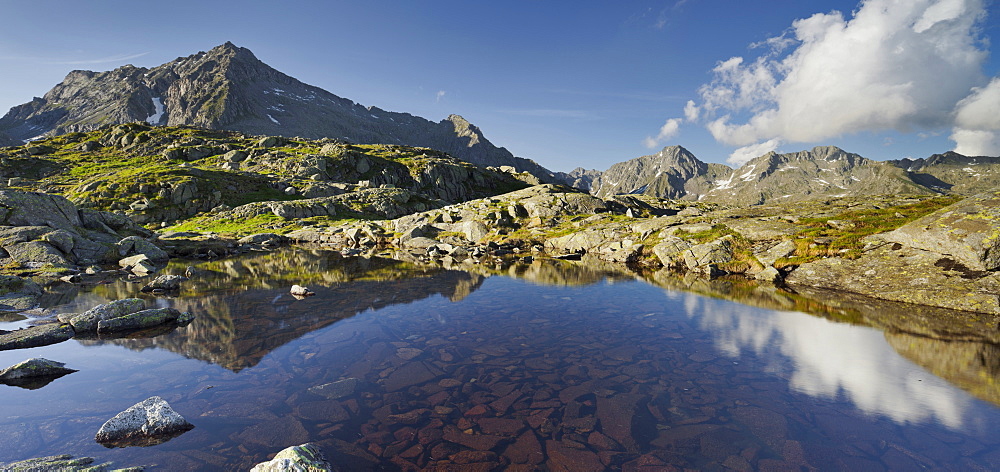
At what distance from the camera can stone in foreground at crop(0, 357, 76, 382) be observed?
14711 mm

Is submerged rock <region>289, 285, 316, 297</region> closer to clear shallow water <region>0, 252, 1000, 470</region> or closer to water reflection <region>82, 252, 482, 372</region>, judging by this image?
water reflection <region>82, 252, 482, 372</region>

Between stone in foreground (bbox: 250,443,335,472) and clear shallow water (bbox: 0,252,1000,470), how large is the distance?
1.33 metres

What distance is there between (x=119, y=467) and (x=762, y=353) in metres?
24.9

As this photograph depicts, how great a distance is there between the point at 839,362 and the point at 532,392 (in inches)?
586

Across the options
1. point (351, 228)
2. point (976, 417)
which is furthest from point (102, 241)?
point (976, 417)

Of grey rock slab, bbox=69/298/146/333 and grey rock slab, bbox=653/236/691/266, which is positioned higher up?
grey rock slab, bbox=653/236/691/266

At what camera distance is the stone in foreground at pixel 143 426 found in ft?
35.4

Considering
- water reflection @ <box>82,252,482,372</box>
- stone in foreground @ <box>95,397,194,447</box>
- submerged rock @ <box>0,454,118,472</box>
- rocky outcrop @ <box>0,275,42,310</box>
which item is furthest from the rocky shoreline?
submerged rock @ <box>0,454,118,472</box>

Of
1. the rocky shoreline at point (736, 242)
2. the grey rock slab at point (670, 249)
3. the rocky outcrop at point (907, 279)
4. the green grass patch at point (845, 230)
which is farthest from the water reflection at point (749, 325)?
the green grass patch at point (845, 230)

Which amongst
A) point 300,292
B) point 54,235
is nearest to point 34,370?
point 300,292

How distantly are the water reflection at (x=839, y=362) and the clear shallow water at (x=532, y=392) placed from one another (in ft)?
0.37

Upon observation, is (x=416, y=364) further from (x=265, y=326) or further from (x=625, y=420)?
(x=265, y=326)

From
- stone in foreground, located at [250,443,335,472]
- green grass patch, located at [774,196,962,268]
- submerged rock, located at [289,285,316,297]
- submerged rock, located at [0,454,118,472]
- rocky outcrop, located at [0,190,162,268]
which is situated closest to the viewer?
stone in foreground, located at [250,443,335,472]

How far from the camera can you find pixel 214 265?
4891 cm
